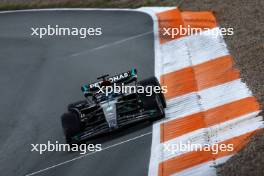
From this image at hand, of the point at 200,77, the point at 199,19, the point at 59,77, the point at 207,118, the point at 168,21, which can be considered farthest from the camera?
the point at 168,21

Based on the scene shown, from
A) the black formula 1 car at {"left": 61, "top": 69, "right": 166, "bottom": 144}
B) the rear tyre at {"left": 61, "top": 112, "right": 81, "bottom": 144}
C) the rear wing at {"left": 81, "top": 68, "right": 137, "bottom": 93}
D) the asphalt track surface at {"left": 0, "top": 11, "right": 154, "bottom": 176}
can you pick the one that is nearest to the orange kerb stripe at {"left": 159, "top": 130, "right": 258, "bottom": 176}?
the asphalt track surface at {"left": 0, "top": 11, "right": 154, "bottom": 176}

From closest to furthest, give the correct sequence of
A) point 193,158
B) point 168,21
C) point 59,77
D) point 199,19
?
1. point 193,158
2. point 59,77
3. point 199,19
4. point 168,21

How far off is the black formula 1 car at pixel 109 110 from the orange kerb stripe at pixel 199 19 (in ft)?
18.9

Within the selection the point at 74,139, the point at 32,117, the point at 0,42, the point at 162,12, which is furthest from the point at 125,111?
the point at 0,42

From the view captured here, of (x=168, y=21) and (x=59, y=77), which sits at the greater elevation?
(x=168, y=21)

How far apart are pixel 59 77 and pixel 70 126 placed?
206 inches

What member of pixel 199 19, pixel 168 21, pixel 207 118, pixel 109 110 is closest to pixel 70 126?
pixel 109 110

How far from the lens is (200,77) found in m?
15.9

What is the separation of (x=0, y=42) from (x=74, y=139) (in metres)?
10.5

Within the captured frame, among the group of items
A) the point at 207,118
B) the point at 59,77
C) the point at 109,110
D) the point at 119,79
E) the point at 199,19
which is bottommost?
the point at 207,118

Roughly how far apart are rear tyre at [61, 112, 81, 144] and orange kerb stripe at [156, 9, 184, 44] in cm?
636

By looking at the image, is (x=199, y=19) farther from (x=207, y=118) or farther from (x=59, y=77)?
(x=207, y=118)

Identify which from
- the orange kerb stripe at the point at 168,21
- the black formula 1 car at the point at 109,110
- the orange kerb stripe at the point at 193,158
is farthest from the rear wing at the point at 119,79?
the orange kerb stripe at the point at 168,21

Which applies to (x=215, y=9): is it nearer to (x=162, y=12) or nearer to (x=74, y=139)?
(x=162, y=12)
